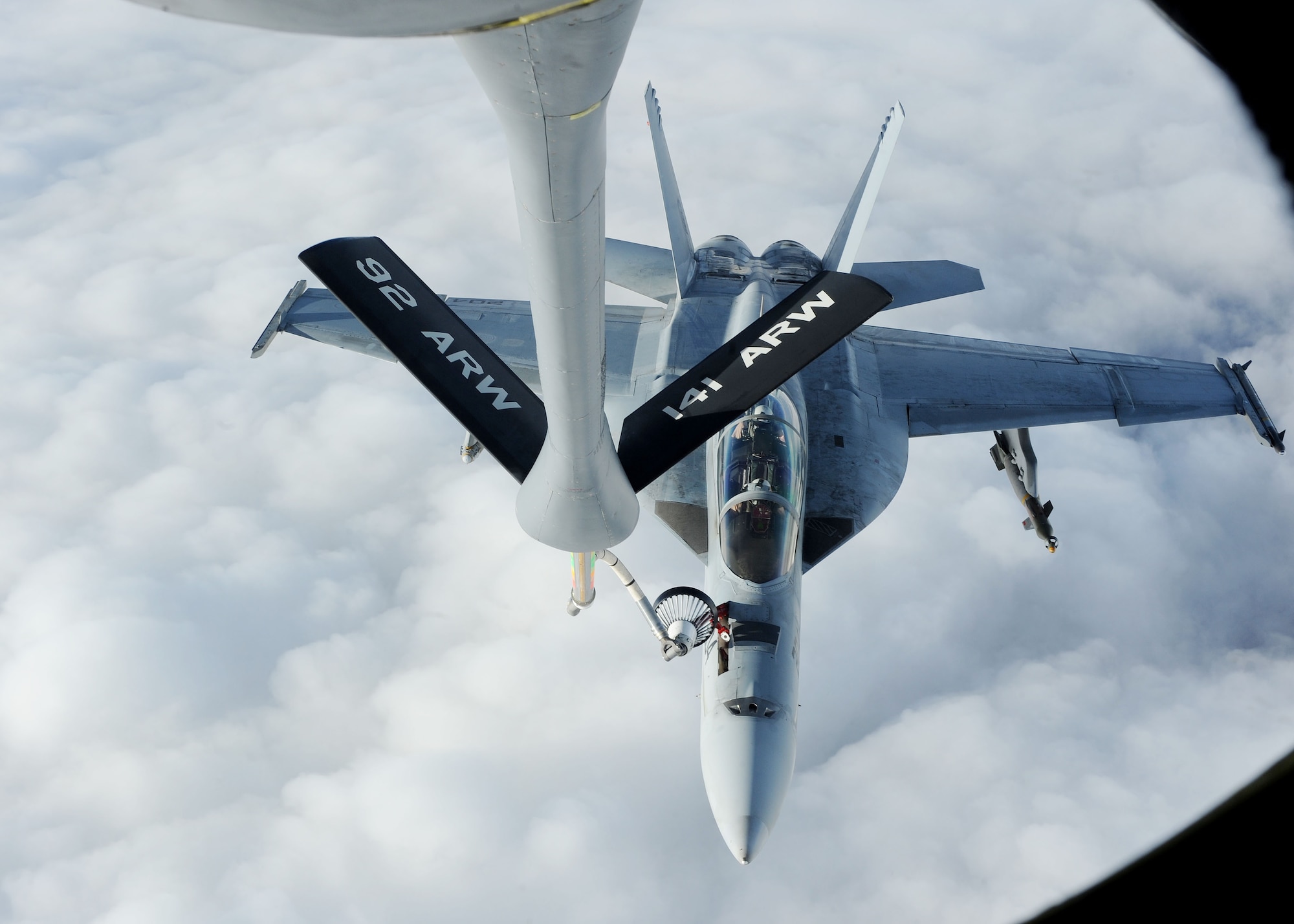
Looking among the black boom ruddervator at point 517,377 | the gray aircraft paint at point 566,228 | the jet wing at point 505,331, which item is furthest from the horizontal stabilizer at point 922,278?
the gray aircraft paint at point 566,228

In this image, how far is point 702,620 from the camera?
8719 millimetres

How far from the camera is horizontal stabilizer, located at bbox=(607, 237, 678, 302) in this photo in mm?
15906

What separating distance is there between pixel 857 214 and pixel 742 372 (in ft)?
27.2

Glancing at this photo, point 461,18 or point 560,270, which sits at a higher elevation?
point 461,18

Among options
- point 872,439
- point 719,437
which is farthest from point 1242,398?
point 719,437

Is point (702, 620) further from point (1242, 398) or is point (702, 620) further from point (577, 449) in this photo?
point (1242, 398)

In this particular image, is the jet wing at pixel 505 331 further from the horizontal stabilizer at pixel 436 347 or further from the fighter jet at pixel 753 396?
the horizontal stabilizer at pixel 436 347

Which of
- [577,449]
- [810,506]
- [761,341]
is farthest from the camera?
[810,506]

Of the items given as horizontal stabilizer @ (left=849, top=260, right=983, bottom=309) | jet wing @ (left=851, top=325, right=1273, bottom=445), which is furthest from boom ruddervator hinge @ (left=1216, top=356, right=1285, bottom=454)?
horizontal stabilizer @ (left=849, top=260, right=983, bottom=309)

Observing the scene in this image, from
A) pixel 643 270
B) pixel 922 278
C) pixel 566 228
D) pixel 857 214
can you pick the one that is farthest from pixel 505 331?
pixel 566 228

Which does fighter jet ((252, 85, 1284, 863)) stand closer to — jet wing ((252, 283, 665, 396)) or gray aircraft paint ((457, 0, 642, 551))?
jet wing ((252, 283, 665, 396))

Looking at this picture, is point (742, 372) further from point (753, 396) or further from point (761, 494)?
point (761, 494)

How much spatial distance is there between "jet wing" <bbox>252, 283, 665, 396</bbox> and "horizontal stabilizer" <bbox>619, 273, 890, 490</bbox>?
611 centimetres

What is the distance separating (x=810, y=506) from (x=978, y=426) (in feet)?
13.2
